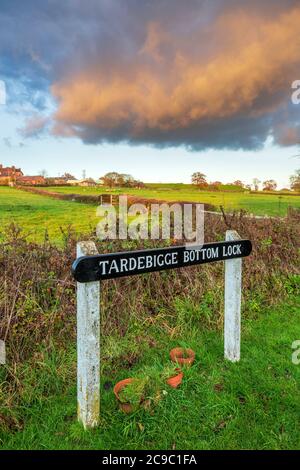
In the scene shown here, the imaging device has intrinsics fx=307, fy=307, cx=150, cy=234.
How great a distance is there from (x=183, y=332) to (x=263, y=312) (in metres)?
1.74

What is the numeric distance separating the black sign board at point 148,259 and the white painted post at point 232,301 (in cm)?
13

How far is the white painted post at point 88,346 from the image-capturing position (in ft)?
8.03

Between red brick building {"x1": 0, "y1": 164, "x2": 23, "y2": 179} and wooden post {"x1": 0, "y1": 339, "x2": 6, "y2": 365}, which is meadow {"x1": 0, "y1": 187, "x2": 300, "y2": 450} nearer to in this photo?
wooden post {"x1": 0, "y1": 339, "x2": 6, "y2": 365}

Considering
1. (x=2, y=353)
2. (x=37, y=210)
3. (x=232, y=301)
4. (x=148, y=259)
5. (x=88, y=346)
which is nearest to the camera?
(x=88, y=346)

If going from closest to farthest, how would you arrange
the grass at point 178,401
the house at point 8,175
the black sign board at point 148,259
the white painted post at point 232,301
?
the black sign board at point 148,259, the grass at point 178,401, the white painted post at point 232,301, the house at point 8,175

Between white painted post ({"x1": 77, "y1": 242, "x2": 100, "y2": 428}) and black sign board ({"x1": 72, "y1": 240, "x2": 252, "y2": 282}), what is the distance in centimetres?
9

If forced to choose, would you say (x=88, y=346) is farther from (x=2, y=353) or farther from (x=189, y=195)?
(x=189, y=195)

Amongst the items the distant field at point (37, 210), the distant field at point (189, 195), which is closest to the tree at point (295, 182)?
the distant field at point (189, 195)

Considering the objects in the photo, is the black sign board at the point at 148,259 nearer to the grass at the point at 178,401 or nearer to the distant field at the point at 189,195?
the grass at the point at 178,401

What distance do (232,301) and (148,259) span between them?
4.45ft

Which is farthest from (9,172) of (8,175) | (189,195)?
(189,195)

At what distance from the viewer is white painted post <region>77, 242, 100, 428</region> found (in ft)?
8.03

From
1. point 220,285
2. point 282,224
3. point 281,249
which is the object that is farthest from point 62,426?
point 282,224

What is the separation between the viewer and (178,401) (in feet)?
9.47
